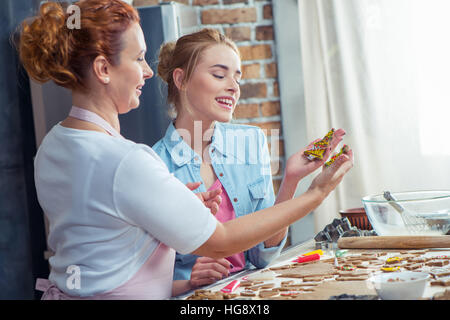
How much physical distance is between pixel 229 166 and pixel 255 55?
3.09 ft

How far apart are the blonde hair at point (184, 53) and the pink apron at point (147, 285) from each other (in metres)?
0.79

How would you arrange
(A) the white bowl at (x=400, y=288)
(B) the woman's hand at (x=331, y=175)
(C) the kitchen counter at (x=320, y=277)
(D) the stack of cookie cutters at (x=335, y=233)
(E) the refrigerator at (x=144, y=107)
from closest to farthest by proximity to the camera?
(A) the white bowl at (x=400, y=288)
(C) the kitchen counter at (x=320, y=277)
(B) the woman's hand at (x=331, y=175)
(D) the stack of cookie cutters at (x=335, y=233)
(E) the refrigerator at (x=144, y=107)

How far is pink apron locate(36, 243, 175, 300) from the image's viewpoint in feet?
3.34

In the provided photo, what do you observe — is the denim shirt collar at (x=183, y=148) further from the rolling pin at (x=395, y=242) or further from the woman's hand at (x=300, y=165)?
the rolling pin at (x=395, y=242)

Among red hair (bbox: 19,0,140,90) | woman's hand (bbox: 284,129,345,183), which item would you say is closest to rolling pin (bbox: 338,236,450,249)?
woman's hand (bbox: 284,129,345,183)

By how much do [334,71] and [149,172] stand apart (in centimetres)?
168

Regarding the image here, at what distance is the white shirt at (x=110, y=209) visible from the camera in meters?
0.96

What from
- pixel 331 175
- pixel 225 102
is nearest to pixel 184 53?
pixel 225 102

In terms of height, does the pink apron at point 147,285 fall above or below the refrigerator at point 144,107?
below

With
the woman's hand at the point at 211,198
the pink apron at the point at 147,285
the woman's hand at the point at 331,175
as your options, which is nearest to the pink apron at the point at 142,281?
the pink apron at the point at 147,285

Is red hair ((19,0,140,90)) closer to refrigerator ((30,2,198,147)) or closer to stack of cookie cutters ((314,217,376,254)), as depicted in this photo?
stack of cookie cutters ((314,217,376,254))

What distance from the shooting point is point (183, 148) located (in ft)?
5.60

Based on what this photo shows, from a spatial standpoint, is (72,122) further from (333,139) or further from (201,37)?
(201,37)
